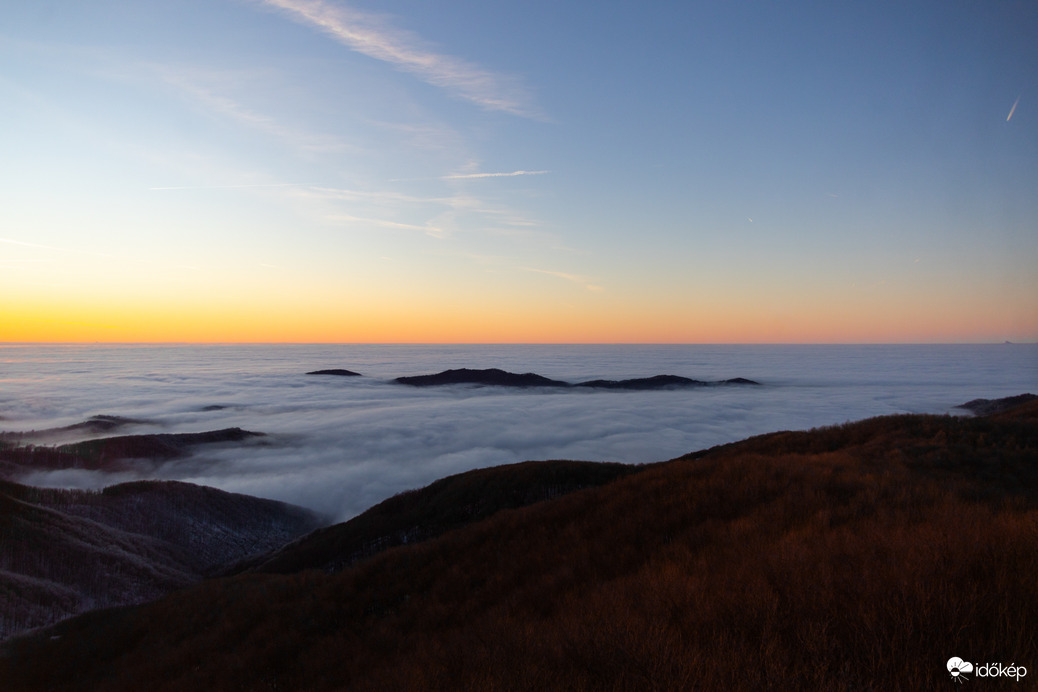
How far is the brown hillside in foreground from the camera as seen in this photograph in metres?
3.84

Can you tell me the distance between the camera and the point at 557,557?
9.88m

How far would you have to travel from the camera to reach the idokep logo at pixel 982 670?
325 cm

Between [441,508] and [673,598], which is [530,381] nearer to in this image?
[441,508]

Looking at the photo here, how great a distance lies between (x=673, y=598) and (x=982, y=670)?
2.68 m

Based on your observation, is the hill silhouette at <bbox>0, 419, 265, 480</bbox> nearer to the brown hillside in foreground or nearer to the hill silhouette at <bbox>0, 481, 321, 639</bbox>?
the hill silhouette at <bbox>0, 481, 321, 639</bbox>

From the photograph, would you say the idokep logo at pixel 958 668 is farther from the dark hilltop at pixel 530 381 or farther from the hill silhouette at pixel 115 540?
the dark hilltop at pixel 530 381

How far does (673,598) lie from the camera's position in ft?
17.8

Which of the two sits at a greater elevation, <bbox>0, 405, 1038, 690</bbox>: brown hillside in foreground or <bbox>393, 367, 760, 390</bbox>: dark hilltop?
<bbox>0, 405, 1038, 690</bbox>: brown hillside in foreground

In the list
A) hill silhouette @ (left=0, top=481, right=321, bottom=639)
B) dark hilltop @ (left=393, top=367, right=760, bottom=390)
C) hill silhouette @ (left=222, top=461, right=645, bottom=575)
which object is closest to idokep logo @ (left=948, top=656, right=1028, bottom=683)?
hill silhouette @ (left=222, top=461, right=645, bottom=575)

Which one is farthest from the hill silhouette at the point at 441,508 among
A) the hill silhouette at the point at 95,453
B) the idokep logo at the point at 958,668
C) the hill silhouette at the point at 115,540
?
the hill silhouette at the point at 95,453

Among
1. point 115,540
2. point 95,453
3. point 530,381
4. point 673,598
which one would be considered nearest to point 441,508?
point 115,540

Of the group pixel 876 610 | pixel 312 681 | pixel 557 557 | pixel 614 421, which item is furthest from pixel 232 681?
pixel 614 421

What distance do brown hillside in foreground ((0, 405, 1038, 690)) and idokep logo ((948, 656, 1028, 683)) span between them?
0.10 metres

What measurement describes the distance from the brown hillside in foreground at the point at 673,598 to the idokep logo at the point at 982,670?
4.1 inches
